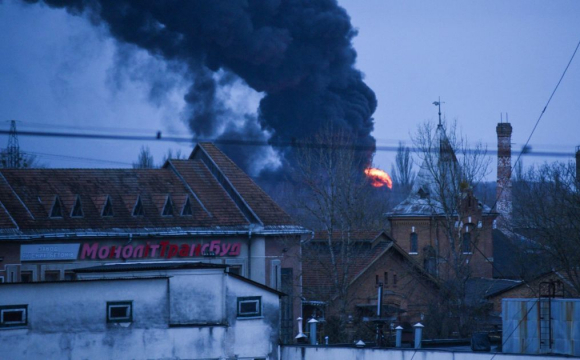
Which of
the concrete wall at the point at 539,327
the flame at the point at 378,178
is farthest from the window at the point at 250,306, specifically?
the flame at the point at 378,178

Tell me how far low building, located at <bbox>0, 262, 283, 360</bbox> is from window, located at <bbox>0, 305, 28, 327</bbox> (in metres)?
0.03

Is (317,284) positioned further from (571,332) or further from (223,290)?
(571,332)

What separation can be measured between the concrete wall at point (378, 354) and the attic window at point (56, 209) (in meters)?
12.4

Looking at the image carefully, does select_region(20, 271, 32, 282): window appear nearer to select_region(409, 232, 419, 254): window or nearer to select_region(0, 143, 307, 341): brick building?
select_region(0, 143, 307, 341): brick building

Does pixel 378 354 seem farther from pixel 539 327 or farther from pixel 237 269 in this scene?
pixel 237 269

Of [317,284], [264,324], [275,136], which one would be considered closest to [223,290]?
[264,324]

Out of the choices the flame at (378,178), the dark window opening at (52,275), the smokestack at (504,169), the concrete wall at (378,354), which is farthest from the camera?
the flame at (378,178)

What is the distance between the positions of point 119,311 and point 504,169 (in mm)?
51862

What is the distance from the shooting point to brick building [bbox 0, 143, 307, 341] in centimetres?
3666

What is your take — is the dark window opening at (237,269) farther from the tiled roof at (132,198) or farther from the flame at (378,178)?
the flame at (378,178)

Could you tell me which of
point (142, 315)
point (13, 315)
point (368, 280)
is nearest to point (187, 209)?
point (368, 280)

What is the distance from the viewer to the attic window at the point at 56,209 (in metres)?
37.8

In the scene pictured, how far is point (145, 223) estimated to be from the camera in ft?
129

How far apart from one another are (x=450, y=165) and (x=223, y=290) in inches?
1077
